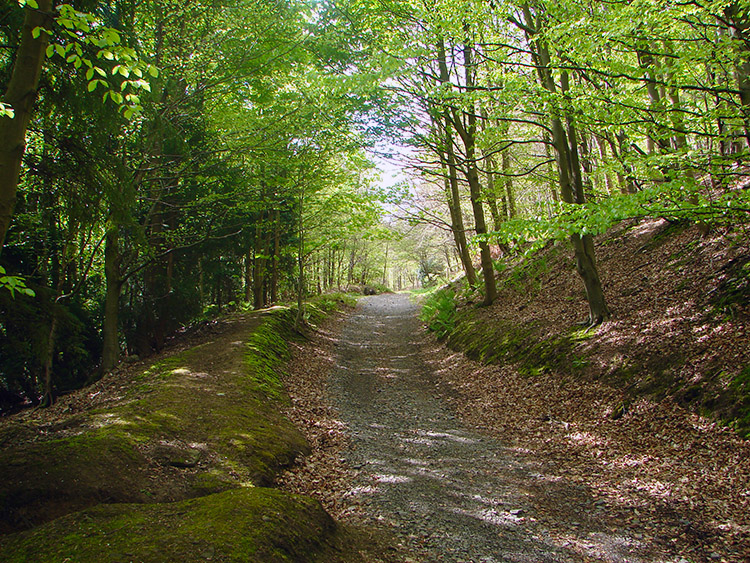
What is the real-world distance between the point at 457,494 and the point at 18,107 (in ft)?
18.9

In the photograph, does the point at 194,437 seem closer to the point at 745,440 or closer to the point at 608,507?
the point at 608,507

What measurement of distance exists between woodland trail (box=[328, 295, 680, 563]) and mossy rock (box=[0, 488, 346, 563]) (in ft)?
3.80

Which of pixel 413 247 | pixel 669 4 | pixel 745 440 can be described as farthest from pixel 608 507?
pixel 413 247

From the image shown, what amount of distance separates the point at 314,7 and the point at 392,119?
3.95 meters

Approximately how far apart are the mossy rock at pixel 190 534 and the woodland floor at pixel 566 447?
0.94 metres

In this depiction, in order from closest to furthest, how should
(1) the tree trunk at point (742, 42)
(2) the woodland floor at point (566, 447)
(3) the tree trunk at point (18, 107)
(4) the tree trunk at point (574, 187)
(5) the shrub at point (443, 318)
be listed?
(3) the tree trunk at point (18, 107) < (2) the woodland floor at point (566, 447) < (1) the tree trunk at point (742, 42) < (4) the tree trunk at point (574, 187) < (5) the shrub at point (443, 318)

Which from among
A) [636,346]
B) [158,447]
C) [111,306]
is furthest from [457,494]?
[111,306]

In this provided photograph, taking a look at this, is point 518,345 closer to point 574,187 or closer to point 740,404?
point 574,187

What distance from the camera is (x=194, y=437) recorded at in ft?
17.6

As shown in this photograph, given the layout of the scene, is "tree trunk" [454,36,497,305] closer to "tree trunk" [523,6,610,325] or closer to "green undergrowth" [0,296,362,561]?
"tree trunk" [523,6,610,325]

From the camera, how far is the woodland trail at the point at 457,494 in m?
3.70

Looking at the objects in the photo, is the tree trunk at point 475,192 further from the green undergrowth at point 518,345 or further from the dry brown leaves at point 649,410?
the dry brown leaves at point 649,410

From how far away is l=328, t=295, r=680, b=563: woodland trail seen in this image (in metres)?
3.70

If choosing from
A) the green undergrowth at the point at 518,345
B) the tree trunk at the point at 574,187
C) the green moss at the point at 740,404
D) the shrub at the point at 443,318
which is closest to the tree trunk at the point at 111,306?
the green undergrowth at the point at 518,345
